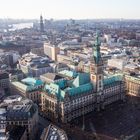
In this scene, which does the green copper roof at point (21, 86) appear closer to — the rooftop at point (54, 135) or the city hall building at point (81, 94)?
the city hall building at point (81, 94)

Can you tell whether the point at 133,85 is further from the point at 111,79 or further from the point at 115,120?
the point at 115,120

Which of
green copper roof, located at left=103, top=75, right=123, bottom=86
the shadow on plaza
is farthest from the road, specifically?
green copper roof, located at left=103, top=75, right=123, bottom=86

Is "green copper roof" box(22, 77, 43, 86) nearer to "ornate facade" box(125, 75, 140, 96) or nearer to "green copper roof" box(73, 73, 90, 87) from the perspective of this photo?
"green copper roof" box(73, 73, 90, 87)

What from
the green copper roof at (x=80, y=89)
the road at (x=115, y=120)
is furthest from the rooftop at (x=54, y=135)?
the green copper roof at (x=80, y=89)

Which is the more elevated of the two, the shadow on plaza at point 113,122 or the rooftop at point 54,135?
the rooftop at point 54,135

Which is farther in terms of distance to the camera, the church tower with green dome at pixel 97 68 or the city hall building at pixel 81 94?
the church tower with green dome at pixel 97 68

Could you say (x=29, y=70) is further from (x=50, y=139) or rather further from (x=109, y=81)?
(x=50, y=139)

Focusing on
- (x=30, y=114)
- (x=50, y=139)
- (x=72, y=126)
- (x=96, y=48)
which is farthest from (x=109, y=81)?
(x=50, y=139)
